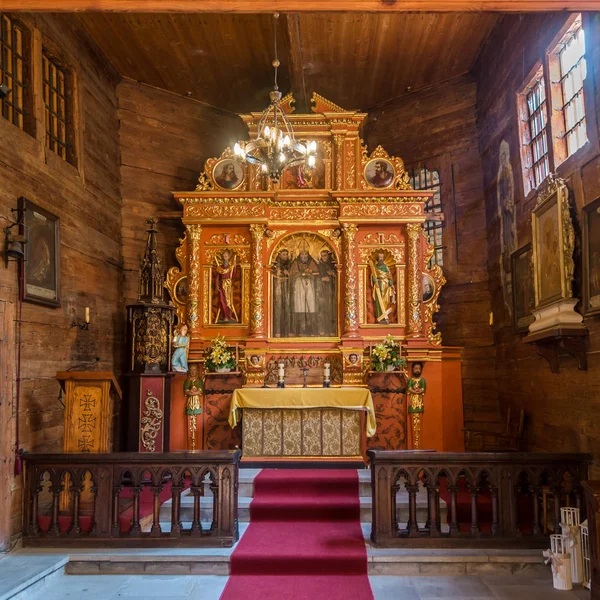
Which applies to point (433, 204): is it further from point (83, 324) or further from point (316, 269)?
point (83, 324)

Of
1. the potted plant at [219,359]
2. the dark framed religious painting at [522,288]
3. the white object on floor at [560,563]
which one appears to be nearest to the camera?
the white object on floor at [560,563]

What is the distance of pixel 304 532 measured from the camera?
6.27m

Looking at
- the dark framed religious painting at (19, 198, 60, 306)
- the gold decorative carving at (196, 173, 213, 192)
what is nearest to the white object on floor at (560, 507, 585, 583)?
the dark framed religious painting at (19, 198, 60, 306)

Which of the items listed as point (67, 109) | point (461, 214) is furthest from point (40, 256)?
point (461, 214)

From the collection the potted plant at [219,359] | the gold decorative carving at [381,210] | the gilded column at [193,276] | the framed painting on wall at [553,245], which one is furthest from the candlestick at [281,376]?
the framed painting on wall at [553,245]

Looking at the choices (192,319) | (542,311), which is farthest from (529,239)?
(192,319)

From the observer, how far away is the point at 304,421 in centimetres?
854

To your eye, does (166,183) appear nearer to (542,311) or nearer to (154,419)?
(154,419)

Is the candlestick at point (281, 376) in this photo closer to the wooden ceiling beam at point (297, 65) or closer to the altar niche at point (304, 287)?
the altar niche at point (304, 287)

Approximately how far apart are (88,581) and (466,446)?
6264 millimetres

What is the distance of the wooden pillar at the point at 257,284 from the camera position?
9.98 meters

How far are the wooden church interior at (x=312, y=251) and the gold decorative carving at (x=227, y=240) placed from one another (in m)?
0.05

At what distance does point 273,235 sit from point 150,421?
150 inches

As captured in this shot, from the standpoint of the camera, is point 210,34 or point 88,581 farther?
point 210,34
